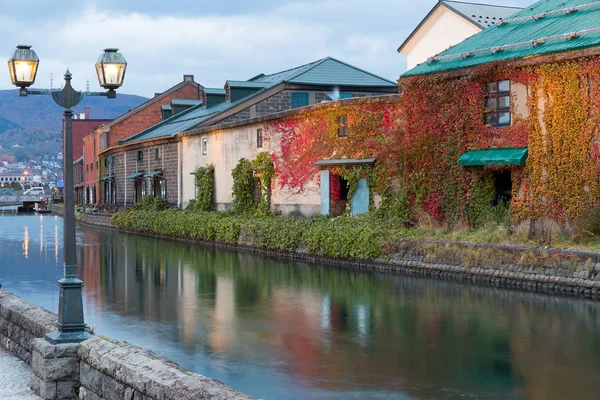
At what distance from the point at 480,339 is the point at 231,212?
2657cm

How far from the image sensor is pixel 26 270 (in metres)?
27.2

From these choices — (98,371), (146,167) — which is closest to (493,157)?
(98,371)

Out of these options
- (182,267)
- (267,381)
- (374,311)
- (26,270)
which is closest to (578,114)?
(374,311)

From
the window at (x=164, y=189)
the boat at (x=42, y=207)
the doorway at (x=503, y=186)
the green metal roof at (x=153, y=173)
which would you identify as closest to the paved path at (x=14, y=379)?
the doorway at (x=503, y=186)

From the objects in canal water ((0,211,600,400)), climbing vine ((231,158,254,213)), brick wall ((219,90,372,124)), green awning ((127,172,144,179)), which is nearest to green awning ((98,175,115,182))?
green awning ((127,172,144,179))

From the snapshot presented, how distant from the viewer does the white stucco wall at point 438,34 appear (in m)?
45.2

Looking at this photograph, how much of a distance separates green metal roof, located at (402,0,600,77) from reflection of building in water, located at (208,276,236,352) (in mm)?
10134

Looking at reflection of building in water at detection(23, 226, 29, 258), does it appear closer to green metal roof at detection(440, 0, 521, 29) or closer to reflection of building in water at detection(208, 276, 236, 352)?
reflection of building in water at detection(208, 276, 236, 352)

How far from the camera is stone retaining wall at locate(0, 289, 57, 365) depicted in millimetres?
11492

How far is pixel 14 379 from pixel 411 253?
49.1 ft

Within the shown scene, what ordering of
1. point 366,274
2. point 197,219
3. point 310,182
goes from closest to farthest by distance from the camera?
point 366,274, point 310,182, point 197,219

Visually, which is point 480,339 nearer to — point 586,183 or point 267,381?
point 267,381

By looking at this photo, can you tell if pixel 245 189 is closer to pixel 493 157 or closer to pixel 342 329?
pixel 493 157

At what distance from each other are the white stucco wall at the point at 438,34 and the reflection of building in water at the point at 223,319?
86.3ft
